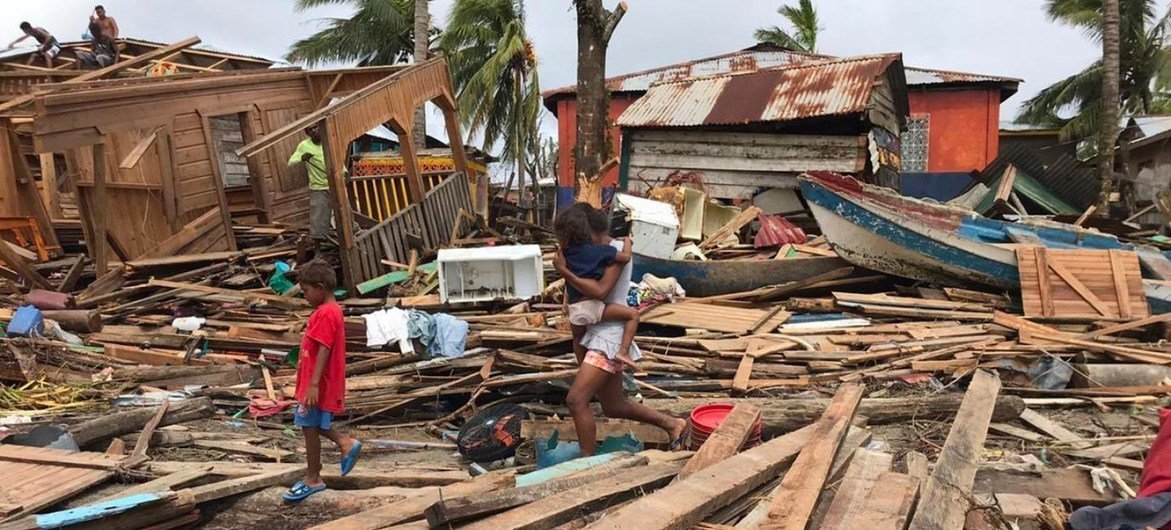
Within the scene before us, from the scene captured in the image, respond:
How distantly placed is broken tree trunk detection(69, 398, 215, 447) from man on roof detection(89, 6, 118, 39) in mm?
12373

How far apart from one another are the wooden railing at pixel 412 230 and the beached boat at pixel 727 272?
3.60 metres

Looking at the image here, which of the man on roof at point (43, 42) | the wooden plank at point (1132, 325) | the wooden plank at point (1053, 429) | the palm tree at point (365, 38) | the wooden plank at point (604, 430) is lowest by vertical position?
the wooden plank at point (1053, 429)

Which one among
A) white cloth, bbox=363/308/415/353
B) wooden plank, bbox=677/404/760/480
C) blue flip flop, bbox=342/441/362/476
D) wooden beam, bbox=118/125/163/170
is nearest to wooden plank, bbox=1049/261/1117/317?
wooden plank, bbox=677/404/760/480

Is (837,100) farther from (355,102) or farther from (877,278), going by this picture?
(355,102)

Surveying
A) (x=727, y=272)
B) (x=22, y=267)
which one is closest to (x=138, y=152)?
(x=22, y=267)

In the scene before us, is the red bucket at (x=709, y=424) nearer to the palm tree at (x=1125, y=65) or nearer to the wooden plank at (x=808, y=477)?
the wooden plank at (x=808, y=477)

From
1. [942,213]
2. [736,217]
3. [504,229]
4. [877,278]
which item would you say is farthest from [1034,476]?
[504,229]

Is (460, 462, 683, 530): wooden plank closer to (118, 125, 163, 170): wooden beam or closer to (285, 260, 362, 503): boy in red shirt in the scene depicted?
(285, 260, 362, 503): boy in red shirt

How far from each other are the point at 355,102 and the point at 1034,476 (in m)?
8.74

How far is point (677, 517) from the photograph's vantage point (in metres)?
3.03

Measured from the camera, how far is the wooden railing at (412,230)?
399 inches

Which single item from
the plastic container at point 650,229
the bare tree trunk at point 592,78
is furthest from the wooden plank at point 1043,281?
the bare tree trunk at point 592,78

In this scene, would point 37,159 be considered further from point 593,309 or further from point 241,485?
point 593,309

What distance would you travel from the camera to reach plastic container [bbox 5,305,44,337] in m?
7.45
